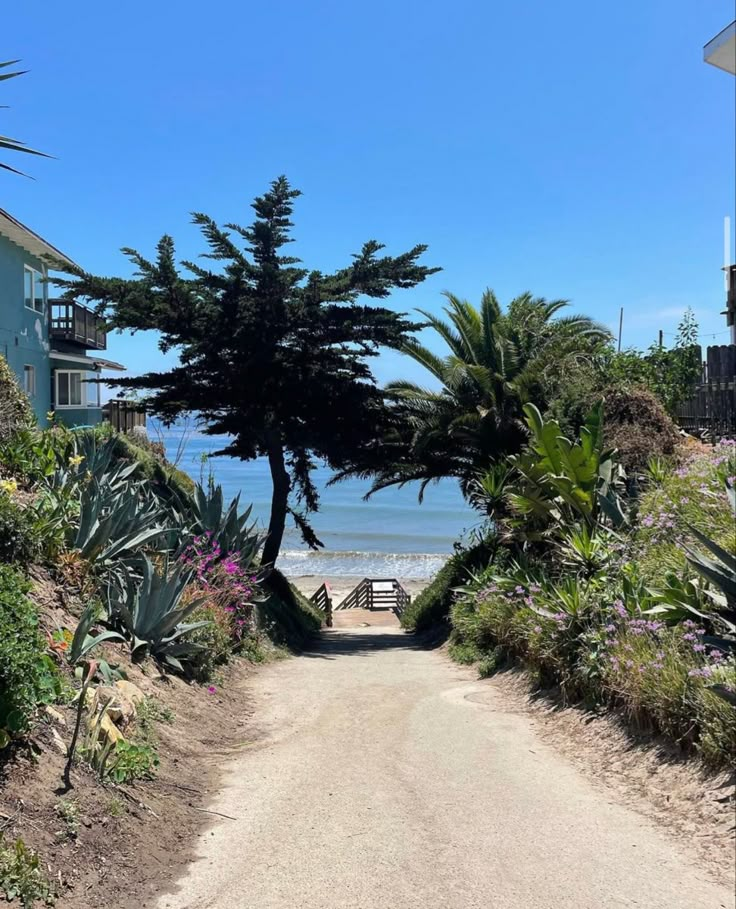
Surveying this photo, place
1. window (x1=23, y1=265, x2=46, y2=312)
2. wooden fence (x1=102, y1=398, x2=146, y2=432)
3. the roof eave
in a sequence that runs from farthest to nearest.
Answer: wooden fence (x1=102, y1=398, x2=146, y2=432), window (x1=23, y1=265, x2=46, y2=312), the roof eave

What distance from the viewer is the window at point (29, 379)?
27.9 m

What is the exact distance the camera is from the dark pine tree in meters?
17.5

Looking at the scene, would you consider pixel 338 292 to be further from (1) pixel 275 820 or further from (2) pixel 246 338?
(1) pixel 275 820

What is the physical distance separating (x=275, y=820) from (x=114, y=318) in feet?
47.4

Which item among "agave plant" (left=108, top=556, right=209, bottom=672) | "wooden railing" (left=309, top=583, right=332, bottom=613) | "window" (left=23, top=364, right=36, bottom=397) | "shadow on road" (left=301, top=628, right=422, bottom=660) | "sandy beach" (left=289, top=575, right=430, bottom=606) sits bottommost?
"sandy beach" (left=289, top=575, right=430, bottom=606)

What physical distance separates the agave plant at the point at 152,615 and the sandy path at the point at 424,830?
5.02ft

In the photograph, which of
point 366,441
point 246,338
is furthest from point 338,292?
point 366,441

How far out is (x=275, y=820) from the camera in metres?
4.98

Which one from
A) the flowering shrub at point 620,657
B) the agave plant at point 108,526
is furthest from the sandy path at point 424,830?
the agave plant at point 108,526

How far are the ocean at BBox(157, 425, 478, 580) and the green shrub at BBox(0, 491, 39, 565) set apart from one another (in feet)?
74.6

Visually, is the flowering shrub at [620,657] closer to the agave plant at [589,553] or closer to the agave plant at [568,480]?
the agave plant at [589,553]

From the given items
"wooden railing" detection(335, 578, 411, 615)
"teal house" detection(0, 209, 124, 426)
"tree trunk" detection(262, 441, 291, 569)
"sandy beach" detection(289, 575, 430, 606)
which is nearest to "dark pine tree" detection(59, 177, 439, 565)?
"tree trunk" detection(262, 441, 291, 569)

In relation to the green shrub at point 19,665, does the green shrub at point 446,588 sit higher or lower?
lower

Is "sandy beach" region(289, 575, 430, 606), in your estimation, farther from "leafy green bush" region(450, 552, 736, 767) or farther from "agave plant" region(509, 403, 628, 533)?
"leafy green bush" region(450, 552, 736, 767)
